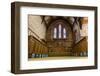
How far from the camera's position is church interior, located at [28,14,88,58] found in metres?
1.70

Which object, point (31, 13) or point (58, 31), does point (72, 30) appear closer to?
point (58, 31)

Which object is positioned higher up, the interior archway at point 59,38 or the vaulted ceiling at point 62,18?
the vaulted ceiling at point 62,18

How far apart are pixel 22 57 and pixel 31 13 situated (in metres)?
0.31

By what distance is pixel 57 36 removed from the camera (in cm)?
178

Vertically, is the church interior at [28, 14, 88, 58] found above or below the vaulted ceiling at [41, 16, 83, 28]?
below

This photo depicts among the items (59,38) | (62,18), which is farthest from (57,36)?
(62,18)

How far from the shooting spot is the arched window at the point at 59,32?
5.80 feet

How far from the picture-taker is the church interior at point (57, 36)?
1698 millimetres

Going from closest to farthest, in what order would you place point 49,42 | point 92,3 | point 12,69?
1. point 12,69
2. point 49,42
3. point 92,3

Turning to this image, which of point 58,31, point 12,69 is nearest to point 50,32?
point 58,31

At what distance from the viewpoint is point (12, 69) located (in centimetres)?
164

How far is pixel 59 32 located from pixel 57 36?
1.3 inches

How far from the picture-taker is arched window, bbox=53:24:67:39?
177 cm

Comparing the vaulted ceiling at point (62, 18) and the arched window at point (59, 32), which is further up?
the vaulted ceiling at point (62, 18)
